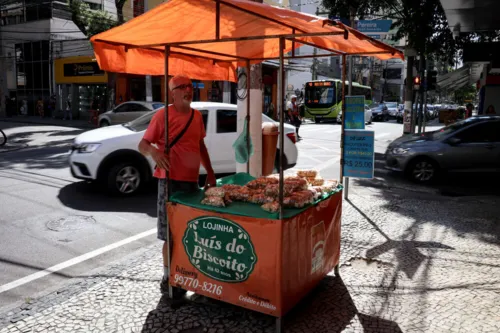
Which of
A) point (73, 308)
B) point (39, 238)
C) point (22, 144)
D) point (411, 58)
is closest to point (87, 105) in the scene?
point (22, 144)

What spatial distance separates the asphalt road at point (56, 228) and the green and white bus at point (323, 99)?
71.2 ft

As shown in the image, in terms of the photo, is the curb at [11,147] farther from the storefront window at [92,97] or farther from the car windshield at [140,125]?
the storefront window at [92,97]

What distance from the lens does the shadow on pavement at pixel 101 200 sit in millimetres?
6984

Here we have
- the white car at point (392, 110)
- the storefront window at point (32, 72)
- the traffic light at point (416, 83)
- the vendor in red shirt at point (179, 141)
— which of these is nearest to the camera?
the vendor in red shirt at point (179, 141)

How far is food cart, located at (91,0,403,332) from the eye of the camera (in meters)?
3.24

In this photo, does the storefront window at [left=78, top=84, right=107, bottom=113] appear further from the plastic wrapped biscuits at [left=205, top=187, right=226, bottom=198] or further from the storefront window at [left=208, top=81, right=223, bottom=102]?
the plastic wrapped biscuits at [left=205, top=187, right=226, bottom=198]

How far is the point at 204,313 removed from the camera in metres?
3.59

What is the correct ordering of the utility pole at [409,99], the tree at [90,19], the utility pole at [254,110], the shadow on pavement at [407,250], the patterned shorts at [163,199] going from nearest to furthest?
the patterned shorts at [163,199]
the shadow on pavement at [407,250]
the utility pole at [254,110]
the utility pole at [409,99]
the tree at [90,19]

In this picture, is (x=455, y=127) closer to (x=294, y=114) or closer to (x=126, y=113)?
(x=294, y=114)

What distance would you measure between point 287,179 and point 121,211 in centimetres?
381

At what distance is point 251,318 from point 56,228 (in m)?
3.65

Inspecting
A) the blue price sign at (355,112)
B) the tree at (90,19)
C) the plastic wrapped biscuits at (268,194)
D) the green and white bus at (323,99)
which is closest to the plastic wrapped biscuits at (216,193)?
the plastic wrapped biscuits at (268,194)

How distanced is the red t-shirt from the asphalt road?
1627 millimetres

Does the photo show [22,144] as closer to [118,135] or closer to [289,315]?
[118,135]
